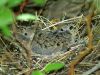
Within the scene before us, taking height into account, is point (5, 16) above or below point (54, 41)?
above

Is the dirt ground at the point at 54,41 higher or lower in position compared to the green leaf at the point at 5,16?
lower

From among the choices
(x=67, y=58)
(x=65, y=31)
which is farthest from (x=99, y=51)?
(x=65, y=31)

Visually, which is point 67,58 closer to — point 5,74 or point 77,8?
point 5,74

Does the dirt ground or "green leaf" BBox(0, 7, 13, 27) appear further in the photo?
the dirt ground

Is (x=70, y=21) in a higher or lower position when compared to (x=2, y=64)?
higher

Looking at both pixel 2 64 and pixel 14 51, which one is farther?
pixel 14 51

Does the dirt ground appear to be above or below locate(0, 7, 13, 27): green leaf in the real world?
below

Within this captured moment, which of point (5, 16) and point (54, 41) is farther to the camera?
point (54, 41)

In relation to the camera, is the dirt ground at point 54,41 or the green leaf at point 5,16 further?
the dirt ground at point 54,41
